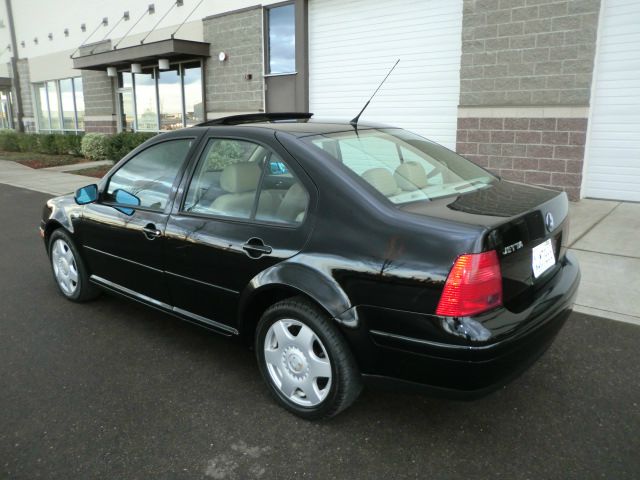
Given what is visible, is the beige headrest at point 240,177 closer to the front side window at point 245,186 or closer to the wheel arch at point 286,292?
the front side window at point 245,186

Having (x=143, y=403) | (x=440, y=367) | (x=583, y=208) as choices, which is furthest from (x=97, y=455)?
(x=583, y=208)

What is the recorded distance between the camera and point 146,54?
48.7ft

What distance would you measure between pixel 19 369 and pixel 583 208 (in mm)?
7532

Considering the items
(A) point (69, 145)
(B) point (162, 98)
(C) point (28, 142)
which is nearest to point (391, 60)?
(B) point (162, 98)

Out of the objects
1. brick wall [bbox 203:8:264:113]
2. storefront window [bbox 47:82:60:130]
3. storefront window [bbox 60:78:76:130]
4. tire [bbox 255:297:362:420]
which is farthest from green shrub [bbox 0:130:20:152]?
tire [bbox 255:297:362:420]

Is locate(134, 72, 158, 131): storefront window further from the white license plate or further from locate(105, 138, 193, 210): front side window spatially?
the white license plate

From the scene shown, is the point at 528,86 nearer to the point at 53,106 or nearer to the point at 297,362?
the point at 297,362

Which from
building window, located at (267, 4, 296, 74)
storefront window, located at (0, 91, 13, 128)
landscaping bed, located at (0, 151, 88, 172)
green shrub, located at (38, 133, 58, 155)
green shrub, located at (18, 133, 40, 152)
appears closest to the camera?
building window, located at (267, 4, 296, 74)

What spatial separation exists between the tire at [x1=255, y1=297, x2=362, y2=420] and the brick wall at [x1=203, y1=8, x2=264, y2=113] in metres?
11.0

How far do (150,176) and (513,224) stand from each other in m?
2.40

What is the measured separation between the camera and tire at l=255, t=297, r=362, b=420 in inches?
102

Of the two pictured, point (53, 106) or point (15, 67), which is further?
point (15, 67)

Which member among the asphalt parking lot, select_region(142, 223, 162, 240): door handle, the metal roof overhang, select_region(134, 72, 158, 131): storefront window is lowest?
the asphalt parking lot

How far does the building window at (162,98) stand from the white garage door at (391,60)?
452 centimetres
